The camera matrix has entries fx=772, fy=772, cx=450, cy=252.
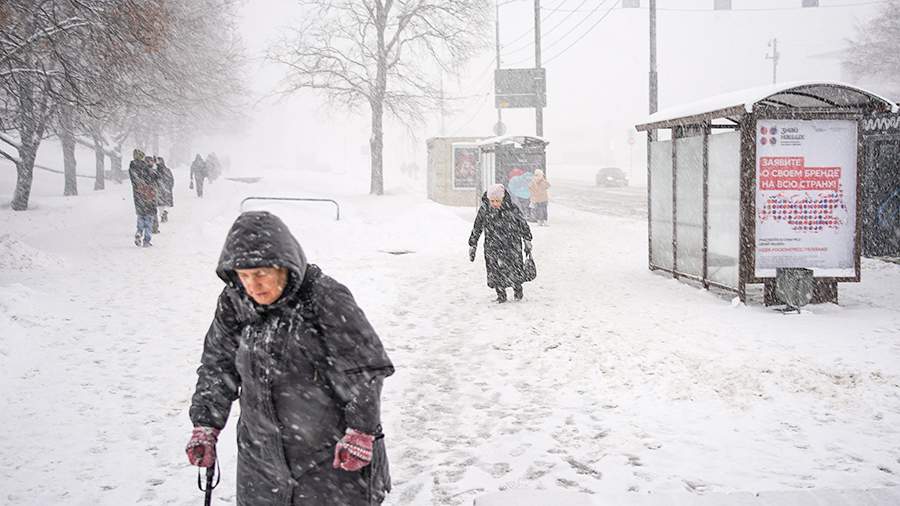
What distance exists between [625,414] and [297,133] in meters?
153

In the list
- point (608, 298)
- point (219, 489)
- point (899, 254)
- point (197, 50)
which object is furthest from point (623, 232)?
point (197, 50)

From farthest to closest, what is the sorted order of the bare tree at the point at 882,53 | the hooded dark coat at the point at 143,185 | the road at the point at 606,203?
the bare tree at the point at 882,53 < the road at the point at 606,203 < the hooded dark coat at the point at 143,185

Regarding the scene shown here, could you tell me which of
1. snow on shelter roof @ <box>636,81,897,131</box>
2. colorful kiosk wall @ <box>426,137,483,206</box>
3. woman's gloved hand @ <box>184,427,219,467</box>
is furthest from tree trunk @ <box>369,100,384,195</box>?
woman's gloved hand @ <box>184,427,219,467</box>

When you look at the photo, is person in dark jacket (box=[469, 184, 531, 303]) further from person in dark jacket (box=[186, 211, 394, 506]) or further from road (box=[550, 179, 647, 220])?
road (box=[550, 179, 647, 220])

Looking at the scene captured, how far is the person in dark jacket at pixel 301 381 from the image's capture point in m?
2.86

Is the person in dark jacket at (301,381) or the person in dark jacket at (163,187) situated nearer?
the person in dark jacket at (301,381)

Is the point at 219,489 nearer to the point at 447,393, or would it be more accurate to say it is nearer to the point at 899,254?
the point at 447,393

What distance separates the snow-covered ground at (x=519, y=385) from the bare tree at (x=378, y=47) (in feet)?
67.0

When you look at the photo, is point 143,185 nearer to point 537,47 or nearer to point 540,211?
point 540,211

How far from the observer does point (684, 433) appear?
562 cm

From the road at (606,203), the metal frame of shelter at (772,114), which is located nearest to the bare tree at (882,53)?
the road at (606,203)

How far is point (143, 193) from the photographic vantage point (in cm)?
1622

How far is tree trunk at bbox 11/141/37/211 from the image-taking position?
20.5 metres

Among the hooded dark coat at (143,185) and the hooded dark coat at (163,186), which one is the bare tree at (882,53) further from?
the hooded dark coat at (143,185)
